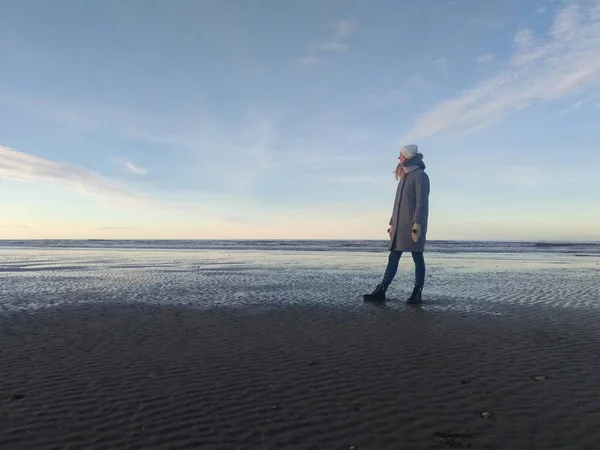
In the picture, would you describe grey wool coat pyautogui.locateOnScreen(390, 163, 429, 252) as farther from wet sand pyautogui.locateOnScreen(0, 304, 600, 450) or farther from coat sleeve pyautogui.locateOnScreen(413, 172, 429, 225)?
wet sand pyautogui.locateOnScreen(0, 304, 600, 450)

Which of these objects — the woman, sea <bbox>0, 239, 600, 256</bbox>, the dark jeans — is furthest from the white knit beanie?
sea <bbox>0, 239, 600, 256</bbox>

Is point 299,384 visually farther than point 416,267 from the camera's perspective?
No

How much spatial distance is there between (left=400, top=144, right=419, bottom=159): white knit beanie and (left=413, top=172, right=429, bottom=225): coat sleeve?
520 mm

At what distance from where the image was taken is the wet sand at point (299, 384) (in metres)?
3.15

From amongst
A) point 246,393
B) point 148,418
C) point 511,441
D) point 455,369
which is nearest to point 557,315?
point 455,369

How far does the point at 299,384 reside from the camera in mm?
4172

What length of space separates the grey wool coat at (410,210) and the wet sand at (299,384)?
7.67 ft

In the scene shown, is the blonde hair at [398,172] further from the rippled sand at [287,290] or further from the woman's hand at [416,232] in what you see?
the rippled sand at [287,290]

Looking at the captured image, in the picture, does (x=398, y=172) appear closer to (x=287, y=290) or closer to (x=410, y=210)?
(x=410, y=210)

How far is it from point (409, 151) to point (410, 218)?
4.48ft

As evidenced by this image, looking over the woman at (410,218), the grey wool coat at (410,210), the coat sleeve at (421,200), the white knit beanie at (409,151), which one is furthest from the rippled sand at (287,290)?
the white knit beanie at (409,151)

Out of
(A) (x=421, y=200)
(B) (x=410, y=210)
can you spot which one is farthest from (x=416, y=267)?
(A) (x=421, y=200)

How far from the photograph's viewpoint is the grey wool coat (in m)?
8.86

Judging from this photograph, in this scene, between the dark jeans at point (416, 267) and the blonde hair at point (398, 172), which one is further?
the blonde hair at point (398, 172)
